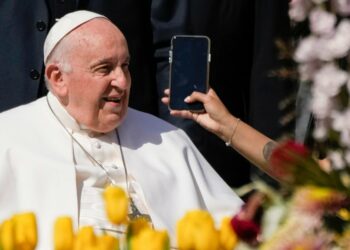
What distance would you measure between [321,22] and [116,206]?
17.0 inches

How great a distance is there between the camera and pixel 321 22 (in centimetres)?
136

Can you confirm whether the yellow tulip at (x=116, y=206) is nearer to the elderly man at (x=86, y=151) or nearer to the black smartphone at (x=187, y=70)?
the elderly man at (x=86, y=151)

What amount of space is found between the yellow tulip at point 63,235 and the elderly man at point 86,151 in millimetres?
2272

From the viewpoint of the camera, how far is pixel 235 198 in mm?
4359

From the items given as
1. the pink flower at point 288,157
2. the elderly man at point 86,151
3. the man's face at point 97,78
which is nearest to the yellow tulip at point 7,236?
the pink flower at point 288,157

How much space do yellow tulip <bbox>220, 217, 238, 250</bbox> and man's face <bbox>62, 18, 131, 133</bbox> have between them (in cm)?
257

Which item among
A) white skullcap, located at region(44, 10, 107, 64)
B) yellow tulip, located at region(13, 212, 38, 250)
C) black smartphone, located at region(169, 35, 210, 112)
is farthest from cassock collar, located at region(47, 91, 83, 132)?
yellow tulip, located at region(13, 212, 38, 250)

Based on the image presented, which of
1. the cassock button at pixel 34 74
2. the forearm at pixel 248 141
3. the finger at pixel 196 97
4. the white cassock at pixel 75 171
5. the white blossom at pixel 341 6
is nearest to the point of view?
the white blossom at pixel 341 6

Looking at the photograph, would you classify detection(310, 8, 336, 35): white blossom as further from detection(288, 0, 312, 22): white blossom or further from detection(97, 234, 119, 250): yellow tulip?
detection(97, 234, 119, 250): yellow tulip

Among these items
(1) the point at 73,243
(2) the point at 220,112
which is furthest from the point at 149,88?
(1) the point at 73,243

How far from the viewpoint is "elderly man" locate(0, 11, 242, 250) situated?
394 cm

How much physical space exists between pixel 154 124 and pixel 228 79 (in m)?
0.87

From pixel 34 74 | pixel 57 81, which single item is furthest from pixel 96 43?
pixel 34 74

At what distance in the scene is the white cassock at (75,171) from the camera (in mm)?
3906
